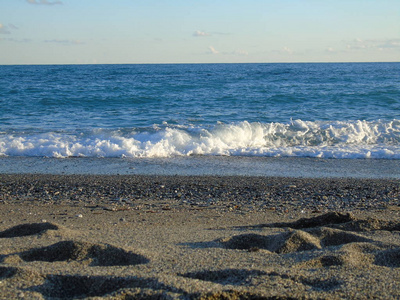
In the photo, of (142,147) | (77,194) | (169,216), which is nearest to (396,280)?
(169,216)

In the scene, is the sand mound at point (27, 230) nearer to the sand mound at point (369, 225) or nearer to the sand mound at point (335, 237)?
the sand mound at point (335, 237)

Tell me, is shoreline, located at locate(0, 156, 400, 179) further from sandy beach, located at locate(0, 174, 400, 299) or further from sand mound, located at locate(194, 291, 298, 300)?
sand mound, located at locate(194, 291, 298, 300)

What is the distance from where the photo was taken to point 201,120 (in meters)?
15.1

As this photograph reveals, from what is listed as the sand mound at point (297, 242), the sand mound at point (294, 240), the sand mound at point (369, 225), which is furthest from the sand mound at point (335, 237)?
the sand mound at point (369, 225)

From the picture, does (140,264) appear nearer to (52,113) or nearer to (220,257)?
(220,257)

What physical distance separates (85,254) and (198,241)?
42.5 inches

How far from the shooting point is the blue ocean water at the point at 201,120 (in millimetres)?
10875

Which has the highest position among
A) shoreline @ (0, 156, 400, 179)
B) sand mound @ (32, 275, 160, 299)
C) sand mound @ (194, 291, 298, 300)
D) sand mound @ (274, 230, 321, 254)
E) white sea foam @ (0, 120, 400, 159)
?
sand mound @ (194, 291, 298, 300)

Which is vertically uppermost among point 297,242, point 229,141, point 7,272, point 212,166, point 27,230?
point 7,272

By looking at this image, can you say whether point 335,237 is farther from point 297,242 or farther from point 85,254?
point 85,254

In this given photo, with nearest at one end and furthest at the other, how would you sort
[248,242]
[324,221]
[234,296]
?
[234,296] → [248,242] → [324,221]

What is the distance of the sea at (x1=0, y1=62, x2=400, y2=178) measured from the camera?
9484 mm

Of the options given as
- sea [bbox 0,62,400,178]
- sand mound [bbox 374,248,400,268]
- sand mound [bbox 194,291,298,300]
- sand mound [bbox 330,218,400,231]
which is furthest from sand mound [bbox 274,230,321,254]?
sea [bbox 0,62,400,178]

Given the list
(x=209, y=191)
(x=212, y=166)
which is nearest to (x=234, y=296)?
(x=209, y=191)
